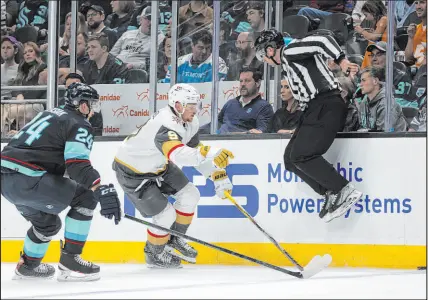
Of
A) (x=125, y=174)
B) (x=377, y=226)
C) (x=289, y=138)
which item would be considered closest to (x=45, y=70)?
(x=125, y=174)

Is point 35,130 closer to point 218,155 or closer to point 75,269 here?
point 75,269

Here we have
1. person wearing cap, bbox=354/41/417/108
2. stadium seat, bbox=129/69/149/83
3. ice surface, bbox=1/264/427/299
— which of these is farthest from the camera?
stadium seat, bbox=129/69/149/83

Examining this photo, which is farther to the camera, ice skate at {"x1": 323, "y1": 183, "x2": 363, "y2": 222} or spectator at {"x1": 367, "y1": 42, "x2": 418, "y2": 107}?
spectator at {"x1": 367, "y1": 42, "x2": 418, "y2": 107}

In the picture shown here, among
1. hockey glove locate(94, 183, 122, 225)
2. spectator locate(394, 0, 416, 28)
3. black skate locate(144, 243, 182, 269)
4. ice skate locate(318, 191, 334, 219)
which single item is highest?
spectator locate(394, 0, 416, 28)

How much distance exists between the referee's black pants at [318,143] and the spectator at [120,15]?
2.44 meters

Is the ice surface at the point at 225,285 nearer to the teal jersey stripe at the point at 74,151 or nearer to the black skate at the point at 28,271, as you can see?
the black skate at the point at 28,271

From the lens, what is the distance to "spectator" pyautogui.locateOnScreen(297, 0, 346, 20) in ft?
22.1

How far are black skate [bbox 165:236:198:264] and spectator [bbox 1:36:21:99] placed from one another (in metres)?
1.95

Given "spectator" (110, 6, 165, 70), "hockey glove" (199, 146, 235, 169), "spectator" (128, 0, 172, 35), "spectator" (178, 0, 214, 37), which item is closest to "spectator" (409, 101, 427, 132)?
"hockey glove" (199, 146, 235, 169)

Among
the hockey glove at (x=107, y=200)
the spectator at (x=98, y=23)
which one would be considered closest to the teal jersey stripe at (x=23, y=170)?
the hockey glove at (x=107, y=200)

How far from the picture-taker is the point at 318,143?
17.3ft

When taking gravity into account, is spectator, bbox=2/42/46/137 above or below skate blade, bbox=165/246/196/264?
above

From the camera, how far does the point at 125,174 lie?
550 centimetres

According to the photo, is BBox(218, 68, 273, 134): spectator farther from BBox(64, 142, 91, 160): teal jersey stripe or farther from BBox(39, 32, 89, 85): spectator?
BBox(64, 142, 91, 160): teal jersey stripe
